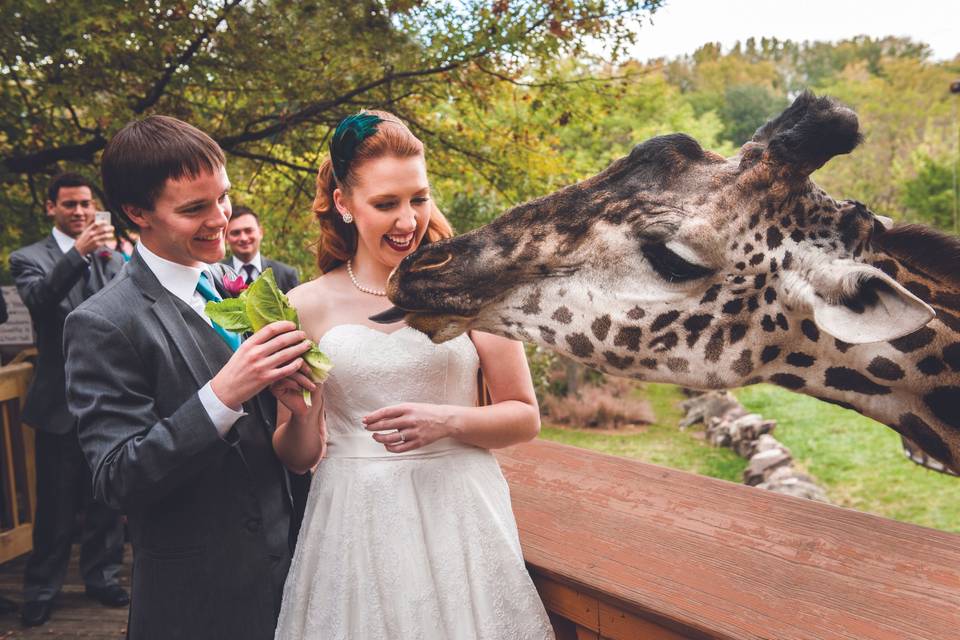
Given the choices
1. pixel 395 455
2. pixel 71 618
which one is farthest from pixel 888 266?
pixel 71 618

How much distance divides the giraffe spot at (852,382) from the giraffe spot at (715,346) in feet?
0.90

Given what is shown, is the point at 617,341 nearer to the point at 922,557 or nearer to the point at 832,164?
the point at 922,557

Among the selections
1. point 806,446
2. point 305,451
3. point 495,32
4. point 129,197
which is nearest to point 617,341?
point 305,451

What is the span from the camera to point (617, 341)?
184 cm

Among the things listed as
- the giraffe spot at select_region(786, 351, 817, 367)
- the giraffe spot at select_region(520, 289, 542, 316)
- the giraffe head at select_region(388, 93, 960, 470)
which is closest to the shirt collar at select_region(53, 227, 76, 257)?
the giraffe head at select_region(388, 93, 960, 470)

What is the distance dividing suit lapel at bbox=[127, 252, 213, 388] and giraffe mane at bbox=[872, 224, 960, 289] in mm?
1843

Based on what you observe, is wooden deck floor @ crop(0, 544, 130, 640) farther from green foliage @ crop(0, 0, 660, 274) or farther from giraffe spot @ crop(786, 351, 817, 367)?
giraffe spot @ crop(786, 351, 817, 367)

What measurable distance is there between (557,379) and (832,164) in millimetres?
14173

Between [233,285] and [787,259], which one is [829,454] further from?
[233,285]

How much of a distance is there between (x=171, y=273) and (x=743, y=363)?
1611mm

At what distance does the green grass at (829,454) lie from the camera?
314 inches

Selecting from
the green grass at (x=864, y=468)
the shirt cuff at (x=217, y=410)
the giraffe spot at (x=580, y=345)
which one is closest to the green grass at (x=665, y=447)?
the green grass at (x=864, y=468)

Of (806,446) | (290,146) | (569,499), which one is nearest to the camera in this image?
(569,499)

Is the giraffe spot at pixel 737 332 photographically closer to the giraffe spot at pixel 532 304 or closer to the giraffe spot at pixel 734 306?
the giraffe spot at pixel 734 306
